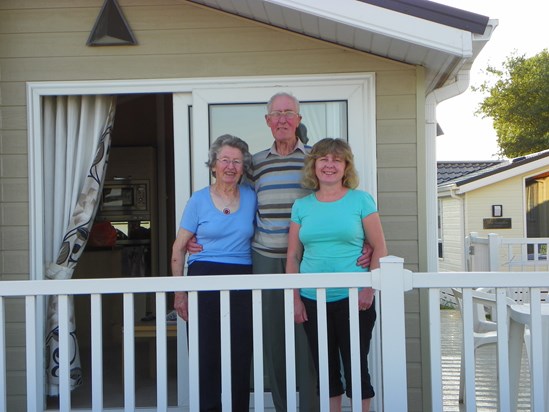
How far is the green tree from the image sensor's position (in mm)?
28750

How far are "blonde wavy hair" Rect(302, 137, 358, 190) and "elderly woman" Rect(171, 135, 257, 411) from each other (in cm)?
34

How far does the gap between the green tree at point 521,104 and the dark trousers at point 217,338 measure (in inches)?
1056

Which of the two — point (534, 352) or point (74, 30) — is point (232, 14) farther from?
point (534, 352)

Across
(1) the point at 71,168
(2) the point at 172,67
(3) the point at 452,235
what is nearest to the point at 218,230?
(2) the point at 172,67

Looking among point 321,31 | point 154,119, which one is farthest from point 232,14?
point 154,119

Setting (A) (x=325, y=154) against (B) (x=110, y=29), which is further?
(B) (x=110, y=29)

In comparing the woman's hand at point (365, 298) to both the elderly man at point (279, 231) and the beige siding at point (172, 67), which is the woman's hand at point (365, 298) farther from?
the beige siding at point (172, 67)

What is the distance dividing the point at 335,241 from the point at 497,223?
461 inches

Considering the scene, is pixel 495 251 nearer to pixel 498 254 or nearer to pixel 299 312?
pixel 498 254

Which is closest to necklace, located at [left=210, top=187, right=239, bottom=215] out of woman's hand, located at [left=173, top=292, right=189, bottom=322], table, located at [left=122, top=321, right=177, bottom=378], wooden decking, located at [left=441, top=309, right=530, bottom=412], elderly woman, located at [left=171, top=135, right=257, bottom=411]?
elderly woman, located at [left=171, top=135, right=257, bottom=411]

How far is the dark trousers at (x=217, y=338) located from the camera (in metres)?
3.29

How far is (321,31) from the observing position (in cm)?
387

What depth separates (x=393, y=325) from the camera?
272cm

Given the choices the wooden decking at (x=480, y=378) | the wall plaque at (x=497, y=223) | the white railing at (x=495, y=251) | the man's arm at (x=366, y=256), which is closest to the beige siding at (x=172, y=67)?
the man's arm at (x=366, y=256)
